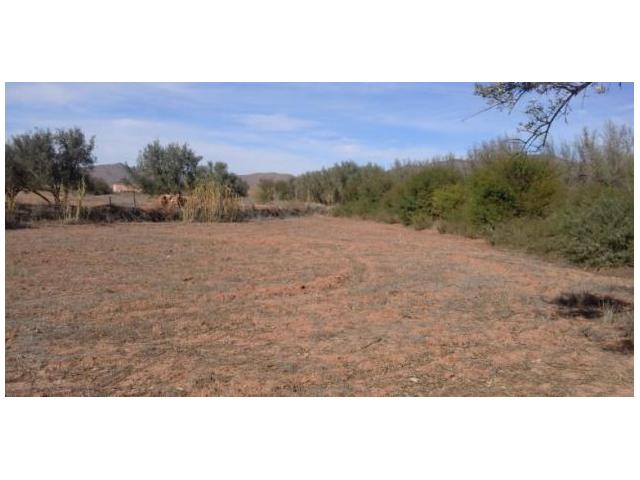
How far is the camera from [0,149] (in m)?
4.36

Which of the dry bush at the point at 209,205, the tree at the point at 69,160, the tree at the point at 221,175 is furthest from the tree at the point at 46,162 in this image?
the tree at the point at 221,175

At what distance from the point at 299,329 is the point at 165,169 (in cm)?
2881

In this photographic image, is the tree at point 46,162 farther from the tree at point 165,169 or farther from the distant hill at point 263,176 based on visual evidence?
the distant hill at point 263,176

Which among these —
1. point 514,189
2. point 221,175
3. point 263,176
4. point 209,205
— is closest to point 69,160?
Answer: point 209,205

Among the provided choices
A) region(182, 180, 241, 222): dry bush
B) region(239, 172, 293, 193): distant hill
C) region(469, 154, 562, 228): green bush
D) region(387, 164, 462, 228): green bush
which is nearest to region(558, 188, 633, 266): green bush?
region(469, 154, 562, 228): green bush

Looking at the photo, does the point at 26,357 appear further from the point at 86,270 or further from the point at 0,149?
the point at 86,270

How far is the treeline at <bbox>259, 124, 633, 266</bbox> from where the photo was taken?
1221 cm

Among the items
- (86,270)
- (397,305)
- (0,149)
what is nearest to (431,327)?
(397,305)

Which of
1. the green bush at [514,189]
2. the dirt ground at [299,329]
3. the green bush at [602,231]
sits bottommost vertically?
the dirt ground at [299,329]

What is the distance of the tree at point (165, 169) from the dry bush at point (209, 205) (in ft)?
20.4

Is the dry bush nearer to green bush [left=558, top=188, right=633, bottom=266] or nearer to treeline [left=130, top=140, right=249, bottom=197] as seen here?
treeline [left=130, top=140, right=249, bottom=197]

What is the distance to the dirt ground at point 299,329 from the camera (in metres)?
4.44

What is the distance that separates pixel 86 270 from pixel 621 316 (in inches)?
334

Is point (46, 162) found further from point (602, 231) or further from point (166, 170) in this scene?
point (602, 231)
